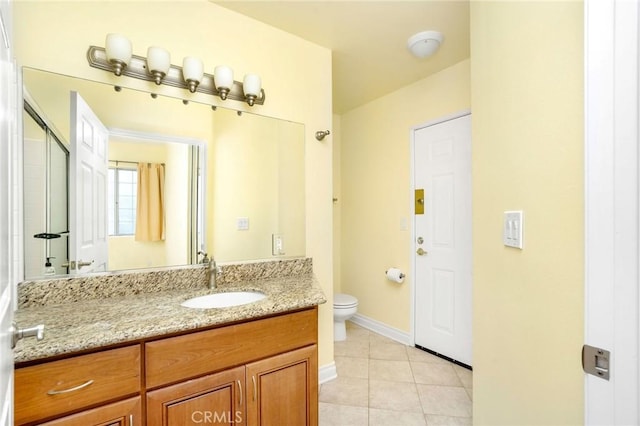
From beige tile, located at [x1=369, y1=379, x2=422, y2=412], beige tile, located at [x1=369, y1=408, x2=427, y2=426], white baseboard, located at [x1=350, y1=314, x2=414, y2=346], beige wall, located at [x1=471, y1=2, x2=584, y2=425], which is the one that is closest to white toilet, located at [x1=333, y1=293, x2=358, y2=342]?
white baseboard, located at [x1=350, y1=314, x2=414, y2=346]

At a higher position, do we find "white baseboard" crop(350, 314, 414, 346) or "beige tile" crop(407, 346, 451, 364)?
"white baseboard" crop(350, 314, 414, 346)

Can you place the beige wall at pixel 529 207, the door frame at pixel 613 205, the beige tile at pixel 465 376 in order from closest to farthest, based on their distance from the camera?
the door frame at pixel 613 205 < the beige wall at pixel 529 207 < the beige tile at pixel 465 376

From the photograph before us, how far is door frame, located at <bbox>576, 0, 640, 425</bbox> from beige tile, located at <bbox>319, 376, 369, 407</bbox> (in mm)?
1526

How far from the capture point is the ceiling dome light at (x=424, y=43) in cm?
193

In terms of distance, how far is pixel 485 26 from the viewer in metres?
1.17

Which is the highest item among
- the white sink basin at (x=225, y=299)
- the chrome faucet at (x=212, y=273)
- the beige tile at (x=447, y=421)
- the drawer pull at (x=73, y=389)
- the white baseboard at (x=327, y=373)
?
the chrome faucet at (x=212, y=273)

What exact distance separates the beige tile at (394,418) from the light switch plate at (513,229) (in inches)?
49.7

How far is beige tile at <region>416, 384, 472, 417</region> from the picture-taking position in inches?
69.1

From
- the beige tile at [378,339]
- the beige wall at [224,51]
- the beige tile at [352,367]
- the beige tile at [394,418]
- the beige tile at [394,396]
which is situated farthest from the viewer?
the beige tile at [378,339]

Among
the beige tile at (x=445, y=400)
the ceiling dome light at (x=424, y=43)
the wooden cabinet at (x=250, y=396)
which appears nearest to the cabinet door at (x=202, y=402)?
the wooden cabinet at (x=250, y=396)

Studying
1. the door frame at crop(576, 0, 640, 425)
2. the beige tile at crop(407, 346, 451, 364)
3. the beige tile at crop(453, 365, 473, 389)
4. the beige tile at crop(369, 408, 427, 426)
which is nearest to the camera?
the door frame at crop(576, 0, 640, 425)

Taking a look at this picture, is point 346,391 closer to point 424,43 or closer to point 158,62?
point 158,62

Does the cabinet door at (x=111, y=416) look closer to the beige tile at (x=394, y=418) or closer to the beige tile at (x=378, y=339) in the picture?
Answer: the beige tile at (x=394, y=418)

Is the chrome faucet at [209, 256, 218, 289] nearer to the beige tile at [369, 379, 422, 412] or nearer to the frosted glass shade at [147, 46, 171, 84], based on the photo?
the frosted glass shade at [147, 46, 171, 84]
